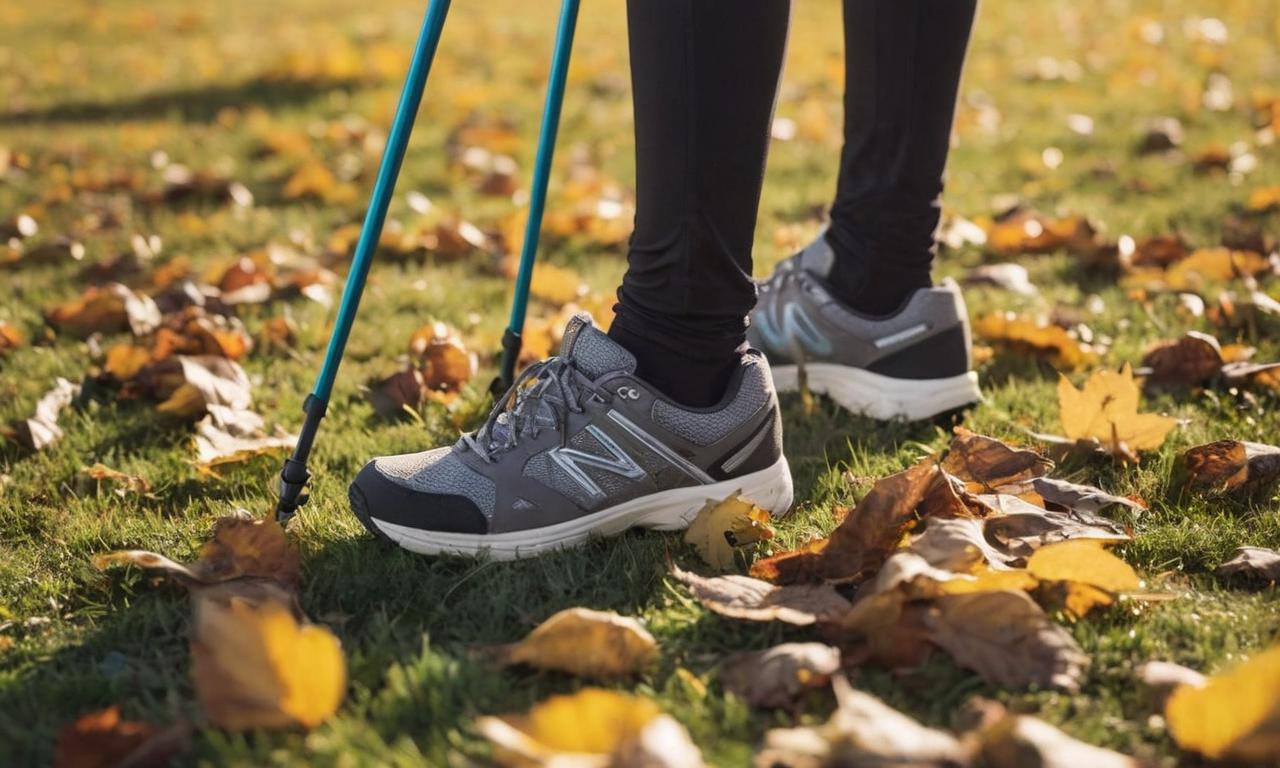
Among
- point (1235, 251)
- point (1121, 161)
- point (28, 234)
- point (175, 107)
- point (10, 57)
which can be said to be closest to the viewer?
point (1235, 251)

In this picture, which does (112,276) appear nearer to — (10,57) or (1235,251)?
(1235,251)

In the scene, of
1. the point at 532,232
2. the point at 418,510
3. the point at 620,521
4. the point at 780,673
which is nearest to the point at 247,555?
the point at 418,510

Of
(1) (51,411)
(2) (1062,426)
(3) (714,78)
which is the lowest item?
(1) (51,411)

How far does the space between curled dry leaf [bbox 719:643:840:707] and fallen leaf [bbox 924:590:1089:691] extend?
0.15 meters

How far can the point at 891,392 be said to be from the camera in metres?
2.37

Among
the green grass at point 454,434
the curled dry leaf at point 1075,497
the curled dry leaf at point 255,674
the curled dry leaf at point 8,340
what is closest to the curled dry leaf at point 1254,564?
the green grass at point 454,434

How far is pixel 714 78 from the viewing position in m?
1.68

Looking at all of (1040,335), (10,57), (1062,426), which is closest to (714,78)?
(1062,426)

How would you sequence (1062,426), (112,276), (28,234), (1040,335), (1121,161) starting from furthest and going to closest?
(1121,161) < (28,234) < (112,276) < (1040,335) < (1062,426)

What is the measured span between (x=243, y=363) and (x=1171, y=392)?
2.03 m

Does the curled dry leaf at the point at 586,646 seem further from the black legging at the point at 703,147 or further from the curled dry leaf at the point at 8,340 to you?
the curled dry leaf at the point at 8,340

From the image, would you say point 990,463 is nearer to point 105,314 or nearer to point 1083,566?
point 1083,566

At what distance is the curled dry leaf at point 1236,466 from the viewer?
193 cm

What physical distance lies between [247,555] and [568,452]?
49cm
